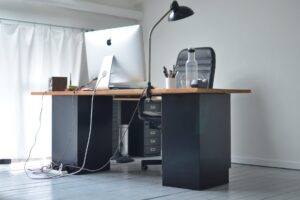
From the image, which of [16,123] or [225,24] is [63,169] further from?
[225,24]

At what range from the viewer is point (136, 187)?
3428 millimetres

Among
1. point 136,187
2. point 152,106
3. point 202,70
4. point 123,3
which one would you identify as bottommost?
point 136,187

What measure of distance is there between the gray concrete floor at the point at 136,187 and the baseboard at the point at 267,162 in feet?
0.41

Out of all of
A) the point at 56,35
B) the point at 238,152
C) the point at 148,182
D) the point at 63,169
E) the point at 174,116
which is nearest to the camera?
the point at 174,116

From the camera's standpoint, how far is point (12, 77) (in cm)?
494

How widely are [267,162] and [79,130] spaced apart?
2009 millimetres

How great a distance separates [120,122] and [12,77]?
1432 mm

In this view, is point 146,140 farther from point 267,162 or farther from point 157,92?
point 157,92

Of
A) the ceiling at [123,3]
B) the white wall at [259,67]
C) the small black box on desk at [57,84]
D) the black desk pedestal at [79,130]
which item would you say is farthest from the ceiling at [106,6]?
the black desk pedestal at [79,130]

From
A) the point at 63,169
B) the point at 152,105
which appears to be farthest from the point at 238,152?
the point at 63,169

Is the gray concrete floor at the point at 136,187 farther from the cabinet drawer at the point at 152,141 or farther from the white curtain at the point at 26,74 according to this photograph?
the cabinet drawer at the point at 152,141

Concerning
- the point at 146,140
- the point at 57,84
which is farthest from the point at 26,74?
the point at 146,140

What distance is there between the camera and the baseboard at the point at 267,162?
14.4ft

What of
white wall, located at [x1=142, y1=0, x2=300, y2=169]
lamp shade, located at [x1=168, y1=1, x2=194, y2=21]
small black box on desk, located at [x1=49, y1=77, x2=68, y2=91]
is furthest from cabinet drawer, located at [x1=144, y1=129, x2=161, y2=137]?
lamp shade, located at [x1=168, y1=1, x2=194, y2=21]
